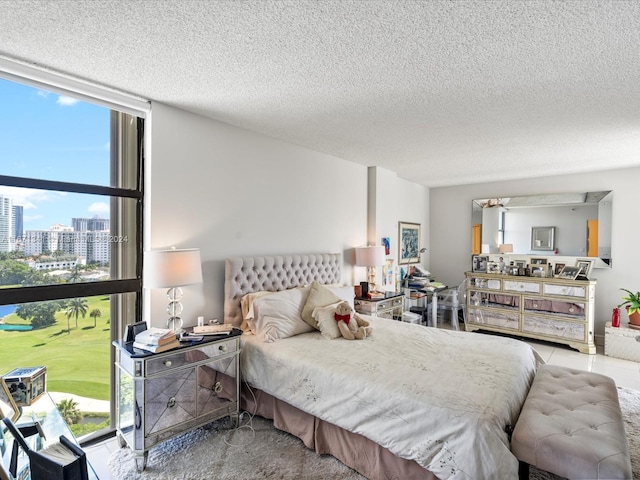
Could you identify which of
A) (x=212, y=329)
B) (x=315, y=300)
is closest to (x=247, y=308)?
(x=212, y=329)

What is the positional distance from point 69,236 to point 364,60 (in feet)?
8.03

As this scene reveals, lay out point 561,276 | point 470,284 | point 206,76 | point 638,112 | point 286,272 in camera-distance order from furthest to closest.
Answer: point 470,284
point 561,276
point 286,272
point 638,112
point 206,76

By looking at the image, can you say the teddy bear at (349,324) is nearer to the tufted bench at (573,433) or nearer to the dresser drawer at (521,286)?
the tufted bench at (573,433)

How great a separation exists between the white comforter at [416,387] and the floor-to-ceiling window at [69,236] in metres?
1.19

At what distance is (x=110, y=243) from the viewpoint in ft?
8.73

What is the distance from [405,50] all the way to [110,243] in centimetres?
257

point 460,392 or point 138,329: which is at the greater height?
point 138,329

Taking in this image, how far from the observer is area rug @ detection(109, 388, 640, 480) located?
2.13 meters

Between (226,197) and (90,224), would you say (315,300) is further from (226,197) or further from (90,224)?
(90,224)

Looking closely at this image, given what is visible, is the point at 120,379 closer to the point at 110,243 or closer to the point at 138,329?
the point at 138,329

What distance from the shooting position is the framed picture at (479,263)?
234 inches

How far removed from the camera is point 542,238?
5.35m

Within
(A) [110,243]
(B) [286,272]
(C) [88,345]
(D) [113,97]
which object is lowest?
(C) [88,345]

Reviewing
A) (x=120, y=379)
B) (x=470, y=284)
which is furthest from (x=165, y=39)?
(x=470, y=284)
